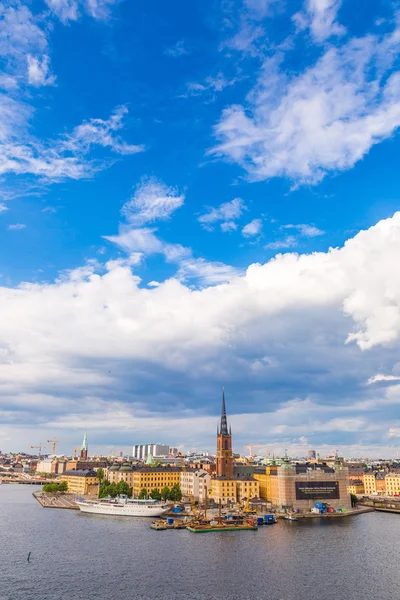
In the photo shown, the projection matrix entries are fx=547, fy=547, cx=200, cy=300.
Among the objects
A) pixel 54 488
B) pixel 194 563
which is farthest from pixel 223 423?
pixel 194 563

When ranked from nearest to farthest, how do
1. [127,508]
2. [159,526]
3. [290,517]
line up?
[159,526]
[290,517]
[127,508]

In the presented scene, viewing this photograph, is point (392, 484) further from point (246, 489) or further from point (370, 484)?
point (246, 489)

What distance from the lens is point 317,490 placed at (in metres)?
117

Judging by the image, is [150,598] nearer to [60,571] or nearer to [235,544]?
[60,571]

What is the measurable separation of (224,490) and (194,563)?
6629 cm

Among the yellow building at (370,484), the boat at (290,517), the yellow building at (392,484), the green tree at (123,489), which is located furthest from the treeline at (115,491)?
the yellow building at (370,484)

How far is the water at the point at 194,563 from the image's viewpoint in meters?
50.8

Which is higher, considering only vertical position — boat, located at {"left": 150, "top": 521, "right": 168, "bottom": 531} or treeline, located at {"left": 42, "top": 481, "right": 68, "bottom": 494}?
treeline, located at {"left": 42, "top": 481, "right": 68, "bottom": 494}

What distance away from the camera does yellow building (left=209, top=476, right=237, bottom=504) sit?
126250 mm

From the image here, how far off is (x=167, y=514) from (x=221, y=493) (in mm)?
21529

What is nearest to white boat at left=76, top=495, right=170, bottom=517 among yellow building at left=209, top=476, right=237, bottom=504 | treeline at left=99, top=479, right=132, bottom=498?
treeline at left=99, top=479, right=132, bottom=498

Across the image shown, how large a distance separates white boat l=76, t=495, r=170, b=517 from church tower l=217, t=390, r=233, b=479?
29990 millimetres

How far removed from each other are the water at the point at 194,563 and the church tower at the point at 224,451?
47054mm

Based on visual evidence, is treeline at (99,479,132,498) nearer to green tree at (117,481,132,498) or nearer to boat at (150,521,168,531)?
green tree at (117,481,132,498)
